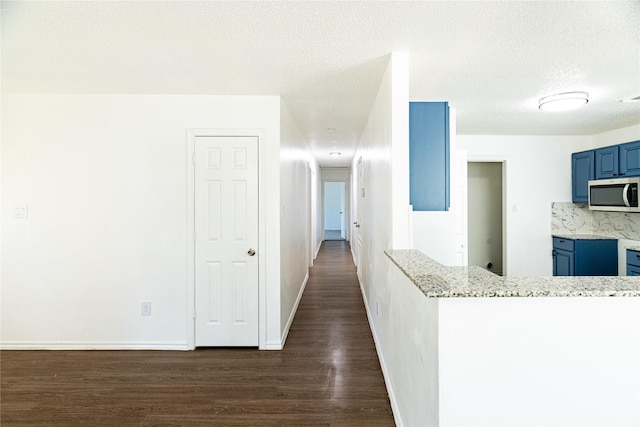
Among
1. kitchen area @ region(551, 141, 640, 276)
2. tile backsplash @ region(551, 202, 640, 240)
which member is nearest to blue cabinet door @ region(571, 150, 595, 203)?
kitchen area @ region(551, 141, 640, 276)

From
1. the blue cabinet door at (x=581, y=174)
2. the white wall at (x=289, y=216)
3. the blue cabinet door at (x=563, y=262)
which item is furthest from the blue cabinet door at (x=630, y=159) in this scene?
the white wall at (x=289, y=216)

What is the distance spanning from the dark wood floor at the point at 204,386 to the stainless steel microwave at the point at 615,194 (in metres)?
3.21

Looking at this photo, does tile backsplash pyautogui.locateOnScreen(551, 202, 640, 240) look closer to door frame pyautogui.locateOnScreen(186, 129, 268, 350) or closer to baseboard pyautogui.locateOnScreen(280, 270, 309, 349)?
baseboard pyautogui.locateOnScreen(280, 270, 309, 349)

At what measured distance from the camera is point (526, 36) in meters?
1.82

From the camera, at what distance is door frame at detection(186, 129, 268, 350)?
2863 mm

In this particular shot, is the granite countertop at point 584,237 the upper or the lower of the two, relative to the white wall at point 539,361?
upper

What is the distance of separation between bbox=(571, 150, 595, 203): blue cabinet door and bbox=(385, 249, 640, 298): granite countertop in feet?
12.2

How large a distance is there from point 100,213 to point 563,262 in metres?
5.45

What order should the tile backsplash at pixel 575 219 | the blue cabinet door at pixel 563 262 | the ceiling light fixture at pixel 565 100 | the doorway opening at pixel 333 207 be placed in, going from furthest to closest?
1. the doorway opening at pixel 333 207
2. the tile backsplash at pixel 575 219
3. the blue cabinet door at pixel 563 262
4. the ceiling light fixture at pixel 565 100

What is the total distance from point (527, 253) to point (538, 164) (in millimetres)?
1284

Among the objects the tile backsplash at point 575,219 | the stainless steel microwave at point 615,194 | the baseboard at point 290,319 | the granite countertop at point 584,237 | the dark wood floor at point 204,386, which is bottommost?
the dark wood floor at point 204,386

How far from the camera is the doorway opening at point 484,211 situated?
558 centimetres

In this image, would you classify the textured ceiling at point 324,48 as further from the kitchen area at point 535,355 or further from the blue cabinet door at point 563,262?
the blue cabinet door at point 563,262

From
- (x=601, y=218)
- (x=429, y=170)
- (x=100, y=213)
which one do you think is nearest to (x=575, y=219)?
(x=601, y=218)
